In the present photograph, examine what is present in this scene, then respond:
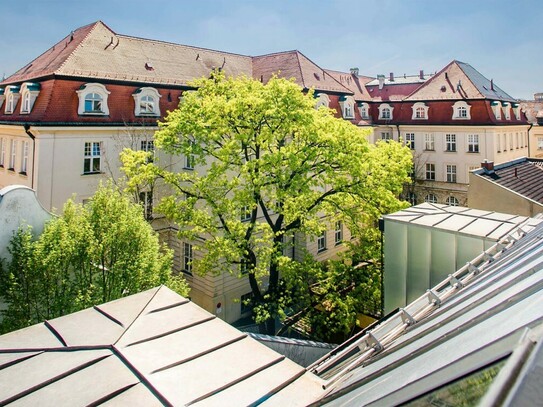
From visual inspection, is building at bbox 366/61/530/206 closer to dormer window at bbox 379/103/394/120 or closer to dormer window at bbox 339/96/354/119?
dormer window at bbox 379/103/394/120

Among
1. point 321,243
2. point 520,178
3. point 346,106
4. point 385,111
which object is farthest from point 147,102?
point 385,111

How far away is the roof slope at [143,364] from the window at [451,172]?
1505 inches

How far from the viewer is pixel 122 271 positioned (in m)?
11.8

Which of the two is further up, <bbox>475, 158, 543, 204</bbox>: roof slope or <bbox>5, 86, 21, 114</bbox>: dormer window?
<bbox>5, 86, 21, 114</bbox>: dormer window

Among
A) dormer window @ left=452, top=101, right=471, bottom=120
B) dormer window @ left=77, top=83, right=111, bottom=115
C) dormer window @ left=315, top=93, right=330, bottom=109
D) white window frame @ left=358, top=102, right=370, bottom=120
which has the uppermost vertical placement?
white window frame @ left=358, top=102, right=370, bottom=120

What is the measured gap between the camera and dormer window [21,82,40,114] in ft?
70.1

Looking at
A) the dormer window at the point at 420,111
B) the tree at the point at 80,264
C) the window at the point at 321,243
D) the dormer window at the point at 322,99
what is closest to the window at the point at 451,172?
the dormer window at the point at 420,111

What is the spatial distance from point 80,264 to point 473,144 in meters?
35.8

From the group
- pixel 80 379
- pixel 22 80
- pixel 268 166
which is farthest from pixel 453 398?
pixel 22 80

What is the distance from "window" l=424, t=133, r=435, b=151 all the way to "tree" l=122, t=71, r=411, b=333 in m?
25.8

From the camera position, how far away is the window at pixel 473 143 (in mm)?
36469

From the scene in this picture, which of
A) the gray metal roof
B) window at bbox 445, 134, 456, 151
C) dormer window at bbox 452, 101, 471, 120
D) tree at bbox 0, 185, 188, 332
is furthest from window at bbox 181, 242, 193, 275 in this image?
dormer window at bbox 452, 101, 471, 120

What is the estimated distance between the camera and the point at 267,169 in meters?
14.5

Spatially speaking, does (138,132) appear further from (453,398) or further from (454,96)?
(454,96)
